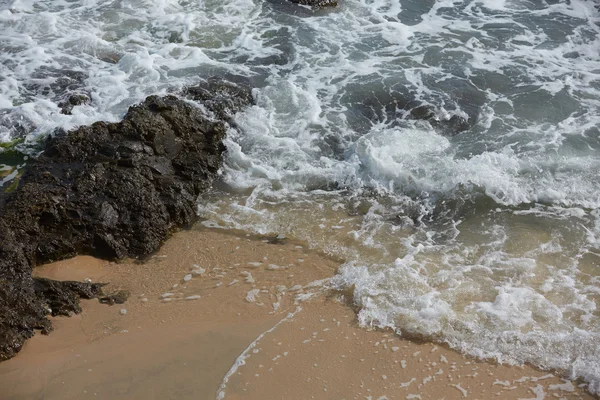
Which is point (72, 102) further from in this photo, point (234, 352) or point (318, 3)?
point (318, 3)

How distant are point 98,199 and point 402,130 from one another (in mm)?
4544

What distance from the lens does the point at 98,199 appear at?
6707mm

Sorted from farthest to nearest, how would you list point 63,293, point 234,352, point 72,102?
point 72,102
point 63,293
point 234,352

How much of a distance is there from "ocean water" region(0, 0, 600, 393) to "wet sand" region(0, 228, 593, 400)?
0.29m

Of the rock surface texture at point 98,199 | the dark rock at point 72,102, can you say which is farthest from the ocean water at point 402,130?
the rock surface texture at point 98,199

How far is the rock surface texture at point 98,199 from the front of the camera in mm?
5605

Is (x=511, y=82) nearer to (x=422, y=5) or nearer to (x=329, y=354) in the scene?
(x=422, y=5)

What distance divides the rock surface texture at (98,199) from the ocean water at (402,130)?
56 cm

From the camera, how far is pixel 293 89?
9.66 m

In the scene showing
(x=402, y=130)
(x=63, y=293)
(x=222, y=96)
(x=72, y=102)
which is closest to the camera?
(x=63, y=293)

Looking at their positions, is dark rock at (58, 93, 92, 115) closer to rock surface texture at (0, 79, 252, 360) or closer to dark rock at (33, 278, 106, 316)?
rock surface texture at (0, 79, 252, 360)

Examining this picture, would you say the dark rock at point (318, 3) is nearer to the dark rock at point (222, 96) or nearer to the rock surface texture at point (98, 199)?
the dark rock at point (222, 96)

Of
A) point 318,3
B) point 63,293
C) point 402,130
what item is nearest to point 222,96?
point 402,130

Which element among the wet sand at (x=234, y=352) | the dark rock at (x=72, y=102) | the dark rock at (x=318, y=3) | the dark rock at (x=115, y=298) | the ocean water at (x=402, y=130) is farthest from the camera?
the dark rock at (x=318, y=3)
